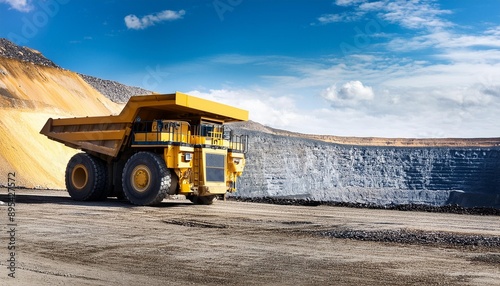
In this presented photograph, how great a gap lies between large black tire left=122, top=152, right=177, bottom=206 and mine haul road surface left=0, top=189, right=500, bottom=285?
2004mm

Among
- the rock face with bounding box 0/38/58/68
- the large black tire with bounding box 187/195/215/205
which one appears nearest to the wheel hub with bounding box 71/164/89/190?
the large black tire with bounding box 187/195/215/205

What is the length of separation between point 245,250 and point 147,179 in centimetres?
903

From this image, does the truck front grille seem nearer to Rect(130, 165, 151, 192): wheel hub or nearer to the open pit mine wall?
Rect(130, 165, 151, 192): wheel hub

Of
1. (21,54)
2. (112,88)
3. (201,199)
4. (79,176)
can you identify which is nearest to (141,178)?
(201,199)

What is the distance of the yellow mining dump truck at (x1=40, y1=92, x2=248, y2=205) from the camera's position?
17984mm

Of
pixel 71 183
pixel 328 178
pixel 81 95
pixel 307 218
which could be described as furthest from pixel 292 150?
pixel 307 218

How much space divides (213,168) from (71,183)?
5.75m

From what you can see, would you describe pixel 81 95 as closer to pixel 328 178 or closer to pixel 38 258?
pixel 328 178

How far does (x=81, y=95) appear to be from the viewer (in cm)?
5881

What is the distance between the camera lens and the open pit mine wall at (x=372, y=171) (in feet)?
163

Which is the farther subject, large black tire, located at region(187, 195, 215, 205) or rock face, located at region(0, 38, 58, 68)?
rock face, located at region(0, 38, 58, 68)

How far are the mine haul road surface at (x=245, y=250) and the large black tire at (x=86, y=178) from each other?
4148mm

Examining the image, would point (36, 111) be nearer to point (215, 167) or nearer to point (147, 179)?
point (147, 179)

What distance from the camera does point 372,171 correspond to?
59250 mm
